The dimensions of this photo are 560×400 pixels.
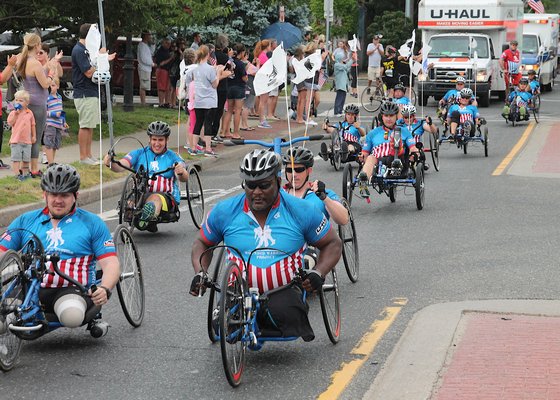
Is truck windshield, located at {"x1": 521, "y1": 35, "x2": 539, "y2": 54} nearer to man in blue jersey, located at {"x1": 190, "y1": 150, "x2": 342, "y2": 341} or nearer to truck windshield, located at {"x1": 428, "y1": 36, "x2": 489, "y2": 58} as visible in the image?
truck windshield, located at {"x1": 428, "y1": 36, "x2": 489, "y2": 58}

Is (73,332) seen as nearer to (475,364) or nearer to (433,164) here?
(475,364)

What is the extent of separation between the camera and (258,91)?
1194 centimetres

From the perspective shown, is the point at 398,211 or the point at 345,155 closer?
the point at 398,211

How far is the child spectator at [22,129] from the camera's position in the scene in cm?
1595

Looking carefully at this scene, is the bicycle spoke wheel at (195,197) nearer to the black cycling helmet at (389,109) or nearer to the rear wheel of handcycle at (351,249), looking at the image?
the black cycling helmet at (389,109)

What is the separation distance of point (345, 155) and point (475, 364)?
11.4m

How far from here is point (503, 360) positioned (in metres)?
7.41

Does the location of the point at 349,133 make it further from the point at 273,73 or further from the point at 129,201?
the point at 129,201

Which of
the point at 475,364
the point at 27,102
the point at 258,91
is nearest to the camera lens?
the point at 475,364

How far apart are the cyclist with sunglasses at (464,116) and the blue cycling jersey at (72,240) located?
14659mm

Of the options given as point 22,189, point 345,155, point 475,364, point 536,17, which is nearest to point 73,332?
point 475,364

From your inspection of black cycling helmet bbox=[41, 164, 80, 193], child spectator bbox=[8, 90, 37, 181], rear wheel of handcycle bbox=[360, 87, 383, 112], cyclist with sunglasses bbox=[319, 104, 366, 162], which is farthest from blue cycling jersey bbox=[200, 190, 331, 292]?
rear wheel of handcycle bbox=[360, 87, 383, 112]

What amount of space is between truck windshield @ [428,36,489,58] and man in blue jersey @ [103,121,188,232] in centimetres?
2508

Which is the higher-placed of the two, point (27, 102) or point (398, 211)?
point (27, 102)
